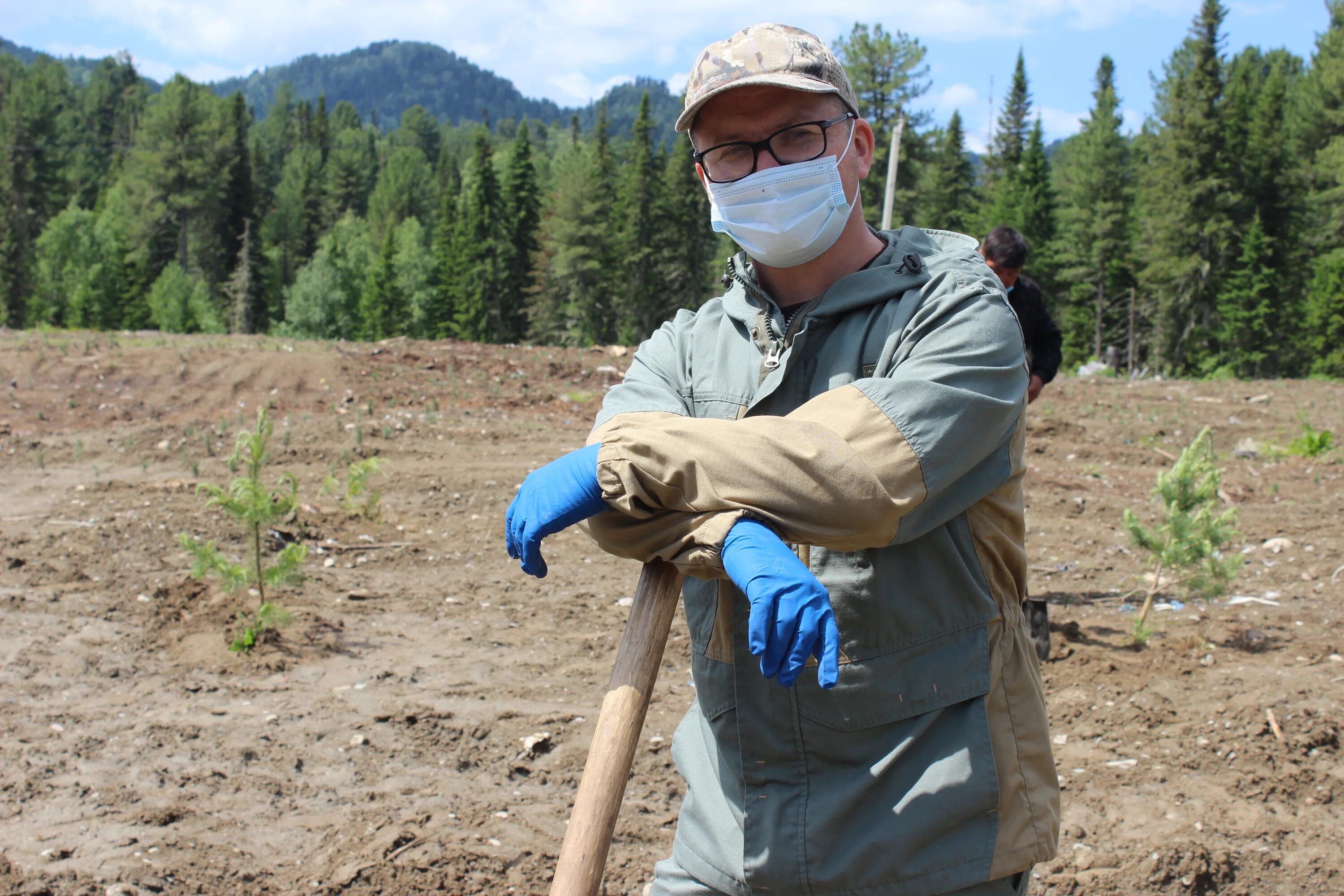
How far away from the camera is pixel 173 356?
13688mm

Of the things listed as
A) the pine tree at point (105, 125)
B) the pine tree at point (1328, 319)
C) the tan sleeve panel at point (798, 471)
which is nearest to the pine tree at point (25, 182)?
the pine tree at point (105, 125)

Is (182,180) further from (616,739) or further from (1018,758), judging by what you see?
(1018,758)

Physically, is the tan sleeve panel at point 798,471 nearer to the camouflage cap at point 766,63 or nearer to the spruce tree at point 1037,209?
the camouflage cap at point 766,63

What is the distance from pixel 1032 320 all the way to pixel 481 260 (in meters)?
51.1

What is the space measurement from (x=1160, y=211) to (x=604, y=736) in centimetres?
4527

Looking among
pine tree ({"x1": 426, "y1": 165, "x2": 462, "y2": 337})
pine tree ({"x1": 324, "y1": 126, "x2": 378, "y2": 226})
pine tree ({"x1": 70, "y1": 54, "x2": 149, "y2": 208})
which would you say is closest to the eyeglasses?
pine tree ({"x1": 426, "y1": 165, "x2": 462, "y2": 337})

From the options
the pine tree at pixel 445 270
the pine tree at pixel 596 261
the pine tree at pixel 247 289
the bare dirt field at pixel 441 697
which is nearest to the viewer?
the bare dirt field at pixel 441 697

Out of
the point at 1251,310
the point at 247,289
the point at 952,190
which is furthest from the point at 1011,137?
the point at 247,289

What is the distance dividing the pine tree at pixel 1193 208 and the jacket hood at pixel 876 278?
1657 inches

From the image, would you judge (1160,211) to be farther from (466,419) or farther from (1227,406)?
(466,419)

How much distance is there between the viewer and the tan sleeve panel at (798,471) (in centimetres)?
144

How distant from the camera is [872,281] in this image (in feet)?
5.66

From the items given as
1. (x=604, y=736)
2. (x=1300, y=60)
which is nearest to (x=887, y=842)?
(x=604, y=736)

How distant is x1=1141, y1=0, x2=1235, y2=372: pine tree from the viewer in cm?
4022
